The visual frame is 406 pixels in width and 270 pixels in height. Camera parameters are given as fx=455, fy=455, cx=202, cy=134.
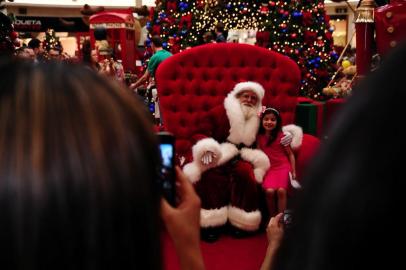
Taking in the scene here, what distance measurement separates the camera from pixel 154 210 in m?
0.60

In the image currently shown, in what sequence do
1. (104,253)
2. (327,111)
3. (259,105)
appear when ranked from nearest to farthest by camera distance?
(104,253), (259,105), (327,111)

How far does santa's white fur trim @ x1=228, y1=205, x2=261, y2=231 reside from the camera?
3.39 meters

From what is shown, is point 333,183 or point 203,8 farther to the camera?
point 203,8

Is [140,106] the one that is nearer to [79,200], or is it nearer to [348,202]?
[79,200]

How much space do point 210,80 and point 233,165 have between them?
866mm

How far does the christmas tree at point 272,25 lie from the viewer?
8398 mm

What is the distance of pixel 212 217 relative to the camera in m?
→ 3.37

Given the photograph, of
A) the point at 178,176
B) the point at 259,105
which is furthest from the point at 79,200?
the point at 259,105

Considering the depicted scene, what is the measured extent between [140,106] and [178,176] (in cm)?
46

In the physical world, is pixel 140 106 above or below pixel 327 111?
above

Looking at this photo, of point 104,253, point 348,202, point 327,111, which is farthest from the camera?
point 327,111

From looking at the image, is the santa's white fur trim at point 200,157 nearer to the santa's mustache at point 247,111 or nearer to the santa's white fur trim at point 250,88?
the santa's mustache at point 247,111

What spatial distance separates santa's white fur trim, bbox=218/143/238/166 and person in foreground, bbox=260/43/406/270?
3046 millimetres

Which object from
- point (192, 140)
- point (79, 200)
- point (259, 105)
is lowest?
point (192, 140)
